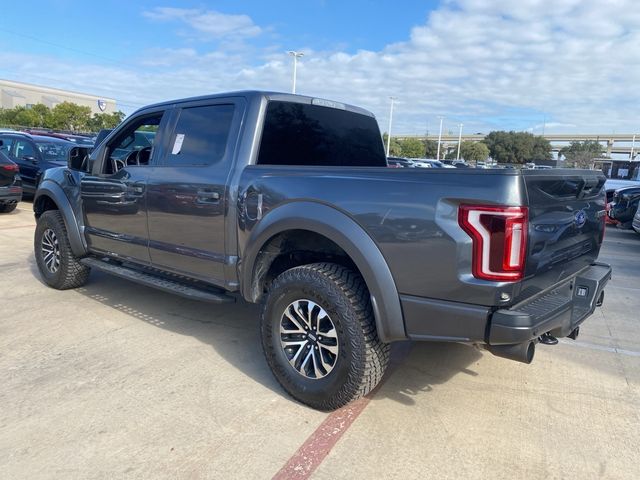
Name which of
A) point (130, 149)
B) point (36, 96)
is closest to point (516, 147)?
point (130, 149)

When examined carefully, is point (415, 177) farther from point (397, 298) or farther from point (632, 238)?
point (632, 238)

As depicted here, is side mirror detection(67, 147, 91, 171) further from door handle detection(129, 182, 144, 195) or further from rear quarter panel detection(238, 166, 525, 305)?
rear quarter panel detection(238, 166, 525, 305)

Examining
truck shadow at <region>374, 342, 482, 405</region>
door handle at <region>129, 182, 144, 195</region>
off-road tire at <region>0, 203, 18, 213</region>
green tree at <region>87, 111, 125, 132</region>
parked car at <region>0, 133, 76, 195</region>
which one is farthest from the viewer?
green tree at <region>87, 111, 125, 132</region>

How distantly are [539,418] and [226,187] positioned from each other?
8.52 ft

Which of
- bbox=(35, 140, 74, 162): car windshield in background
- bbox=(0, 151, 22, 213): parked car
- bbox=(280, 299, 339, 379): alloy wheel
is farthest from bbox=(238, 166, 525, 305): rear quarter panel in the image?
bbox=(35, 140, 74, 162): car windshield in background

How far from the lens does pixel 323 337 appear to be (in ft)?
10.3

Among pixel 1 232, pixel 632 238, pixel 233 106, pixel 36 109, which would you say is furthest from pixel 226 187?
pixel 36 109

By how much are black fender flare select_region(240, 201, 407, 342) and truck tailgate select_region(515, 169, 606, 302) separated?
66 cm

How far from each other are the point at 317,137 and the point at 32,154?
429 inches

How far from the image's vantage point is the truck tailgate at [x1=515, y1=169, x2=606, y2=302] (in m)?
2.61

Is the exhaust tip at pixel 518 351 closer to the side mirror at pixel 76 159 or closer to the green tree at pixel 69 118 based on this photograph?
the side mirror at pixel 76 159

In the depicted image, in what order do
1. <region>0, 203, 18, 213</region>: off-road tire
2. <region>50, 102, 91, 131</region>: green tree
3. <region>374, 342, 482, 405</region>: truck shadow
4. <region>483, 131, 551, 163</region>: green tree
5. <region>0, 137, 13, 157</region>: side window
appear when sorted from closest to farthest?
<region>374, 342, 482, 405</region>: truck shadow, <region>0, 203, 18, 213</region>: off-road tire, <region>0, 137, 13, 157</region>: side window, <region>50, 102, 91, 131</region>: green tree, <region>483, 131, 551, 163</region>: green tree

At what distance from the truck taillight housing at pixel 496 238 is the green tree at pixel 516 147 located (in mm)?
65732

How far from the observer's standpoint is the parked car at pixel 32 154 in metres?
12.3
